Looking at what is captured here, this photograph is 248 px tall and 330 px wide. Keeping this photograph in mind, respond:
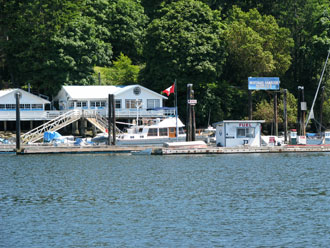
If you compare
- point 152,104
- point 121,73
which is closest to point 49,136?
point 152,104

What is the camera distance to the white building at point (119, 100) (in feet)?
257

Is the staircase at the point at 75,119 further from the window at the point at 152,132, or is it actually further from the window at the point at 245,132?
the window at the point at 245,132

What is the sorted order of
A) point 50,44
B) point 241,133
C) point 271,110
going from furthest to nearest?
point 271,110, point 50,44, point 241,133

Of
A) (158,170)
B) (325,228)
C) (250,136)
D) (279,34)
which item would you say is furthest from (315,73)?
(325,228)

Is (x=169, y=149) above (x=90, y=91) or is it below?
below

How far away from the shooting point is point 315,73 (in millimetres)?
87188

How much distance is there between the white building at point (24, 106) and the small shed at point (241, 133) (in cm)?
2589

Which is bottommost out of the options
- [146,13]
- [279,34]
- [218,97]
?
[218,97]

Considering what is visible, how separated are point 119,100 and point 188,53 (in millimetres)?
10805

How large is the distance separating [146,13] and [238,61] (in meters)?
30.4

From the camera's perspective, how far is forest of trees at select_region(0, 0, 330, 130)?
8131cm

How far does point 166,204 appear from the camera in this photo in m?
34.1

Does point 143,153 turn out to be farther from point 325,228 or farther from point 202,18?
point 325,228

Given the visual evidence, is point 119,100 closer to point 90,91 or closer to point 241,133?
point 90,91
